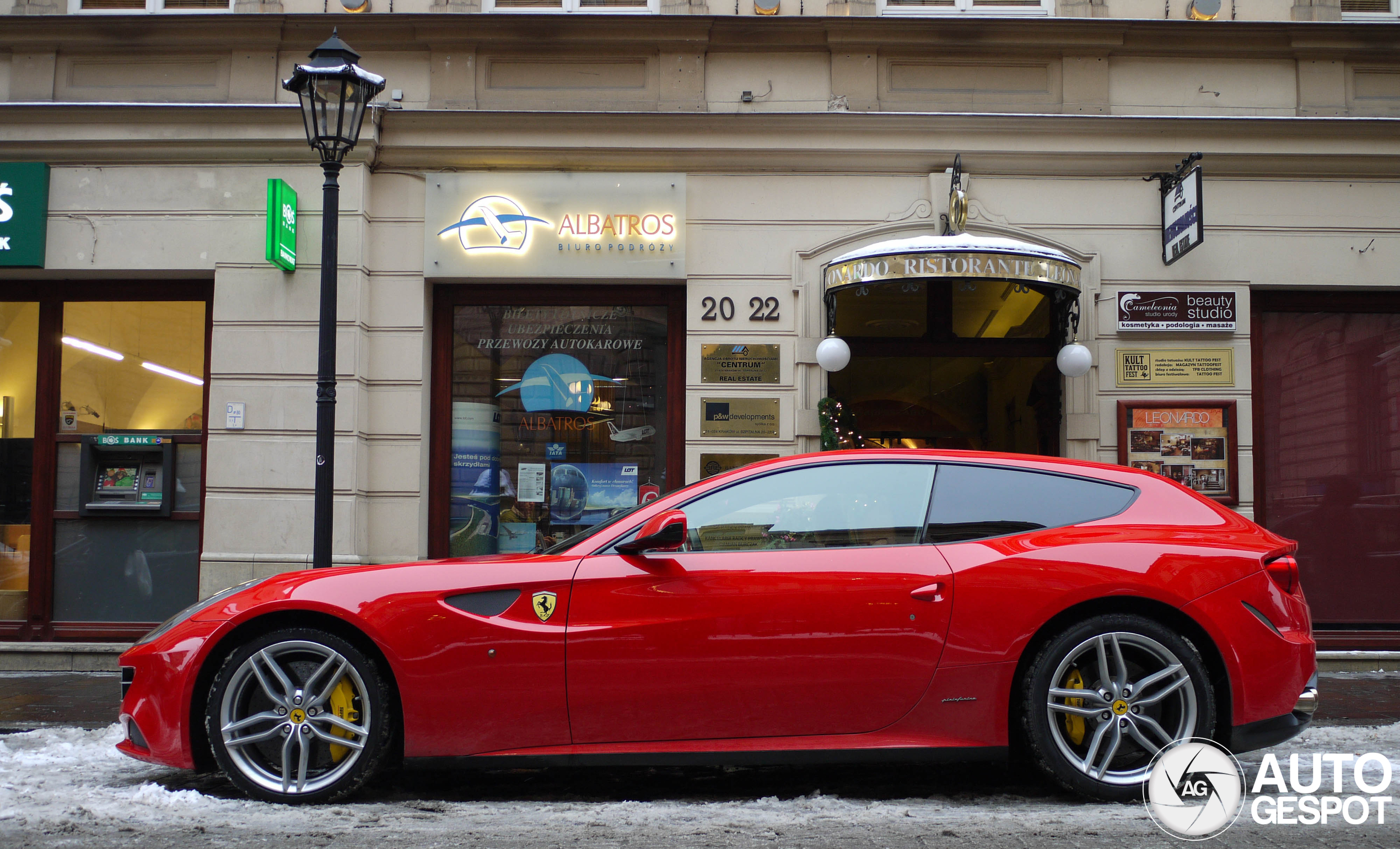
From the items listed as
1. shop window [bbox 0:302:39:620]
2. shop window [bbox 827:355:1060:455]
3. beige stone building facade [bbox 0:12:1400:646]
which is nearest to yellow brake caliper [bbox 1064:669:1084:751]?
beige stone building facade [bbox 0:12:1400:646]

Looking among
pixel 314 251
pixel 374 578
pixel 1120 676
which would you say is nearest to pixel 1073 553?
pixel 1120 676

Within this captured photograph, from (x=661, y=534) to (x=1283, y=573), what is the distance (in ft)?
8.20

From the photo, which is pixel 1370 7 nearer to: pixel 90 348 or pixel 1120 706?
pixel 1120 706

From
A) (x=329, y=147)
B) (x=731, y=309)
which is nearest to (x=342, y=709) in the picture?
(x=329, y=147)

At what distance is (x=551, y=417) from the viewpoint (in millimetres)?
8391

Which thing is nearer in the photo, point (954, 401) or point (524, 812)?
point (524, 812)

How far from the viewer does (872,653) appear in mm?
3574

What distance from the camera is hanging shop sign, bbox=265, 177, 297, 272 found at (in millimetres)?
7438

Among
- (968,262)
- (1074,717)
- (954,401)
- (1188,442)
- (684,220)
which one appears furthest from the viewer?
(954,401)

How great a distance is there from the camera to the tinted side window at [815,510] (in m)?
3.76

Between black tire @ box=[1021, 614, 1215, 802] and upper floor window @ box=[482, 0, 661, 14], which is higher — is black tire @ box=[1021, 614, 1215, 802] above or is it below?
below

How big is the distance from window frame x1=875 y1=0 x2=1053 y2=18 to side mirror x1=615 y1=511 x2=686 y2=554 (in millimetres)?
6359

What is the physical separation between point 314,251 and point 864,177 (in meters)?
4.80

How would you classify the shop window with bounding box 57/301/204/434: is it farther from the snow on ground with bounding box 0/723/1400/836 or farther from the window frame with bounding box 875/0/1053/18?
the window frame with bounding box 875/0/1053/18
